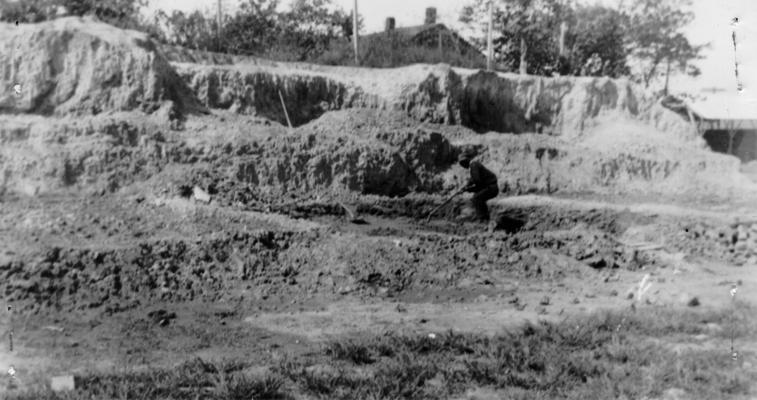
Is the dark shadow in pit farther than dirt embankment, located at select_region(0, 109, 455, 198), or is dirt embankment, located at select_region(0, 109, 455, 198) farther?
the dark shadow in pit

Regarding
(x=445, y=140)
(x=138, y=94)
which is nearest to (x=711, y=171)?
(x=445, y=140)

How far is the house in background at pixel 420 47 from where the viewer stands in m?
22.6

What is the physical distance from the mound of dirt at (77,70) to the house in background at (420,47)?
30.6 feet

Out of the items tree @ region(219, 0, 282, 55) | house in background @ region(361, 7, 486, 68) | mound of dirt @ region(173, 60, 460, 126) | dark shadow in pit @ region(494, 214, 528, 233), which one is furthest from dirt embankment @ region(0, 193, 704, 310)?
tree @ region(219, 0, 282, 55)

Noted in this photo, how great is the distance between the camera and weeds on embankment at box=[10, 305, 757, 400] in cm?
549

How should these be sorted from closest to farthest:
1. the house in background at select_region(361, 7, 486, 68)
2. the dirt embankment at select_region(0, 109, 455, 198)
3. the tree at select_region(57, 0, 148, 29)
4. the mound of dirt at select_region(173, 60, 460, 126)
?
the dirt embankment at select_region(0, 109, 455, 198) < the mound of dirt at select_region(173, 60, 460, 126) < the tree at select_region(57, 0, 148, 29) < the house in background at select_region(361, 7, 486, 68)

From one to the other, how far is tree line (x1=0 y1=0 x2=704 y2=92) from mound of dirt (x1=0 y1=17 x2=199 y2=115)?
841cm

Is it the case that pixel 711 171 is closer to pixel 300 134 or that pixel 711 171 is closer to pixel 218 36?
pixel 300 134

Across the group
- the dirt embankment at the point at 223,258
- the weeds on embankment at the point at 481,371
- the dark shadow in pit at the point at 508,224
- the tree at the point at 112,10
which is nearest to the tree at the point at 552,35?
the tree at the point at 112,10

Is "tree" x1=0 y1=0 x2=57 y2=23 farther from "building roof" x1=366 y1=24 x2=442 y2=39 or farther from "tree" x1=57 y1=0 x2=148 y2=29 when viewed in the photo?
"building roof" x1=366 y1=24 x2=442 y2=39

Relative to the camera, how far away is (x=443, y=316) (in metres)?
8.24

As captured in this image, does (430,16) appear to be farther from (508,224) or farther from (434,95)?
(508,224)

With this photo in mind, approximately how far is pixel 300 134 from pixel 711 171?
9954 mm

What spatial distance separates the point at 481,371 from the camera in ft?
19.6
